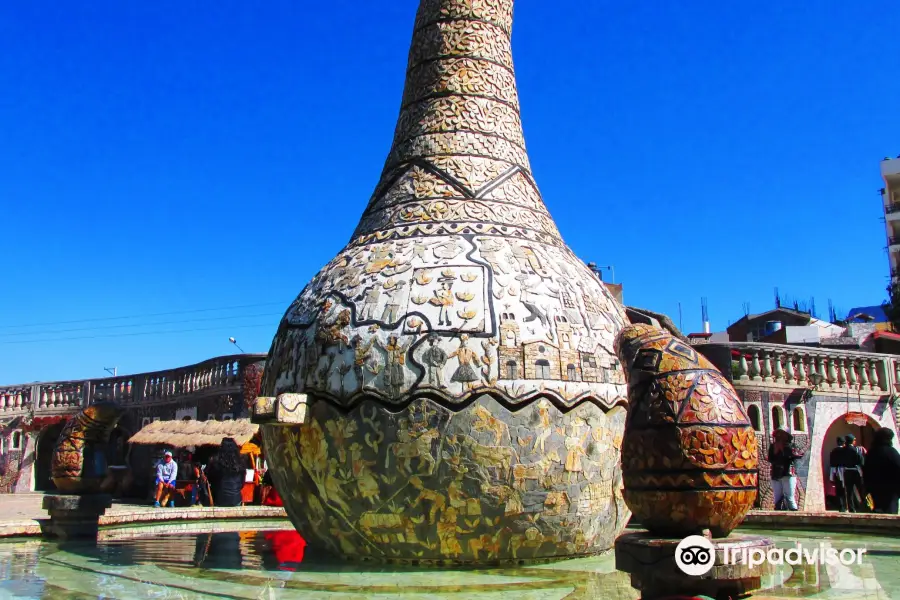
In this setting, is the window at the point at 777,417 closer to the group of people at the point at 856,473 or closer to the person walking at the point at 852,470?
the group of people at the point at 856,473

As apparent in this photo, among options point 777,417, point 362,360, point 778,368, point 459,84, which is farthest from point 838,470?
point 362,360

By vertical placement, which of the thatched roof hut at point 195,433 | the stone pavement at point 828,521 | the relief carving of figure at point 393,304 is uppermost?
the relief carving of figure at point 393,304

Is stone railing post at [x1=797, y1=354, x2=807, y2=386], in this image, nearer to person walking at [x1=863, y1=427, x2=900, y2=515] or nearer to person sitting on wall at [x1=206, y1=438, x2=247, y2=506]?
person walking at [x1=863, y1=427, x2=900, y2=515]

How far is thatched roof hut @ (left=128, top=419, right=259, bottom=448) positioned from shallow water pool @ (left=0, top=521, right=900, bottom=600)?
428 inches

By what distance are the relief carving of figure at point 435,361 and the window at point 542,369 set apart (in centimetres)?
70

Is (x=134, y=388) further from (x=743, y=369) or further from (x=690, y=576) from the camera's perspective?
(x=690, y=576)

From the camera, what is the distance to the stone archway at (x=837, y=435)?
16625 mm

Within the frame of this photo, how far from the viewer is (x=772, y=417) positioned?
1628 centimetres

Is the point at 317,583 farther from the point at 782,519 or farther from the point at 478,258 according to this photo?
the point at 782,519

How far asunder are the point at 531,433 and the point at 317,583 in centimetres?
189

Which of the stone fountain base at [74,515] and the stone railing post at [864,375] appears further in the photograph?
the stone railing post at [864,375]

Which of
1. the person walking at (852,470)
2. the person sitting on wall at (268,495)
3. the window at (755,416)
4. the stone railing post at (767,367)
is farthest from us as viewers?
the stone railing post at (767,367)

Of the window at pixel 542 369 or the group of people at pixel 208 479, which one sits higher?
the window at pixel 542 369

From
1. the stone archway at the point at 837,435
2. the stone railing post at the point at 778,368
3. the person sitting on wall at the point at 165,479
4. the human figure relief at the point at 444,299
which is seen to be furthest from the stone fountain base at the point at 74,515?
the stone archway at the point at 837,435
